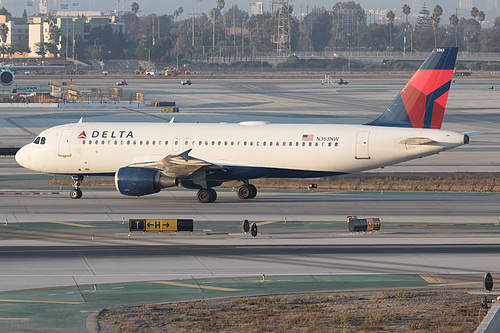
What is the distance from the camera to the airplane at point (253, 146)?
42.8 m

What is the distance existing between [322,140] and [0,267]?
1955 cm

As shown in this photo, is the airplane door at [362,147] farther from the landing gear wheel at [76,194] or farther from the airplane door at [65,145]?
the airplane door at [65,145]

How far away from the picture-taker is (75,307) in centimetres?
2427

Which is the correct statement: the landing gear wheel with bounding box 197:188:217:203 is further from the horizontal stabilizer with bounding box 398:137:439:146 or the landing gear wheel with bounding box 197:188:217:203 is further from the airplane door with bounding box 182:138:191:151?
the horizontal stabilizer with bounding box 398:137:439:146

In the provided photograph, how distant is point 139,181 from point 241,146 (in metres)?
5.82

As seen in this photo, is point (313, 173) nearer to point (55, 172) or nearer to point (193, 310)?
point (55, 172)

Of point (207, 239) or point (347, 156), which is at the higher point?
point (347, 156)

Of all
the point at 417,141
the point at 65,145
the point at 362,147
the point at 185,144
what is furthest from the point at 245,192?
the point at 65,145

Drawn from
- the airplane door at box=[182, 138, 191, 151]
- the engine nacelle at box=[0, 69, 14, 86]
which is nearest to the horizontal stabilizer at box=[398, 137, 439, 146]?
the airplane door at box=[182, 138, 191, 151]

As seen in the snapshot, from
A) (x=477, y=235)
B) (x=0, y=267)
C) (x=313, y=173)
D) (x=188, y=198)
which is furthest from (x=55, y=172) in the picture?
(x=477, y=235)

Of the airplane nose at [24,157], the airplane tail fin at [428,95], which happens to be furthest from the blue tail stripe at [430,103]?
the airplane nose at [24,157]

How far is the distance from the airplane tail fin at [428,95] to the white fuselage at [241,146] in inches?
48.2

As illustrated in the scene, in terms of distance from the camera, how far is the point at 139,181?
42.3 meters

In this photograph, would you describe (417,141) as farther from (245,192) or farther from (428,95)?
(245,192)
